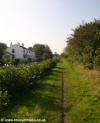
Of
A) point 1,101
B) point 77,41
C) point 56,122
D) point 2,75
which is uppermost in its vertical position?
point 77,41

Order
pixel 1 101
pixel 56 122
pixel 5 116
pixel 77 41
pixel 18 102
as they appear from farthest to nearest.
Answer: pixel 77 41 < pixel 18 102 < pixel 5 116 < pixel 56 122 < pixel 1 101

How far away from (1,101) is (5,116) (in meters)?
1.30

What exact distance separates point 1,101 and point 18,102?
8.50 ft

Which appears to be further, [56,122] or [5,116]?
[5,116]

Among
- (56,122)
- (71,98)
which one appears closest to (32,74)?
(71,98)

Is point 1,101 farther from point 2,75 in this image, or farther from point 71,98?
point 71,98

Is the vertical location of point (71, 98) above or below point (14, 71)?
below

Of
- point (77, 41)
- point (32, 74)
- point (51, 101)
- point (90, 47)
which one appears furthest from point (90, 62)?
point (51, 101)

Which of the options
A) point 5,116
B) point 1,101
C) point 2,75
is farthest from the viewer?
point 2,75

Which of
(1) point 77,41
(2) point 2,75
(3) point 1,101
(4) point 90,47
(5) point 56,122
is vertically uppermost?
(1) point 77,41

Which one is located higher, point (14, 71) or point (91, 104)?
point (14, 71)

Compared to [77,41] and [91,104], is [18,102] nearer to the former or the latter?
[91,104]

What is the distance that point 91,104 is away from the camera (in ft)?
20.4

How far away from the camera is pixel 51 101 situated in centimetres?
664
